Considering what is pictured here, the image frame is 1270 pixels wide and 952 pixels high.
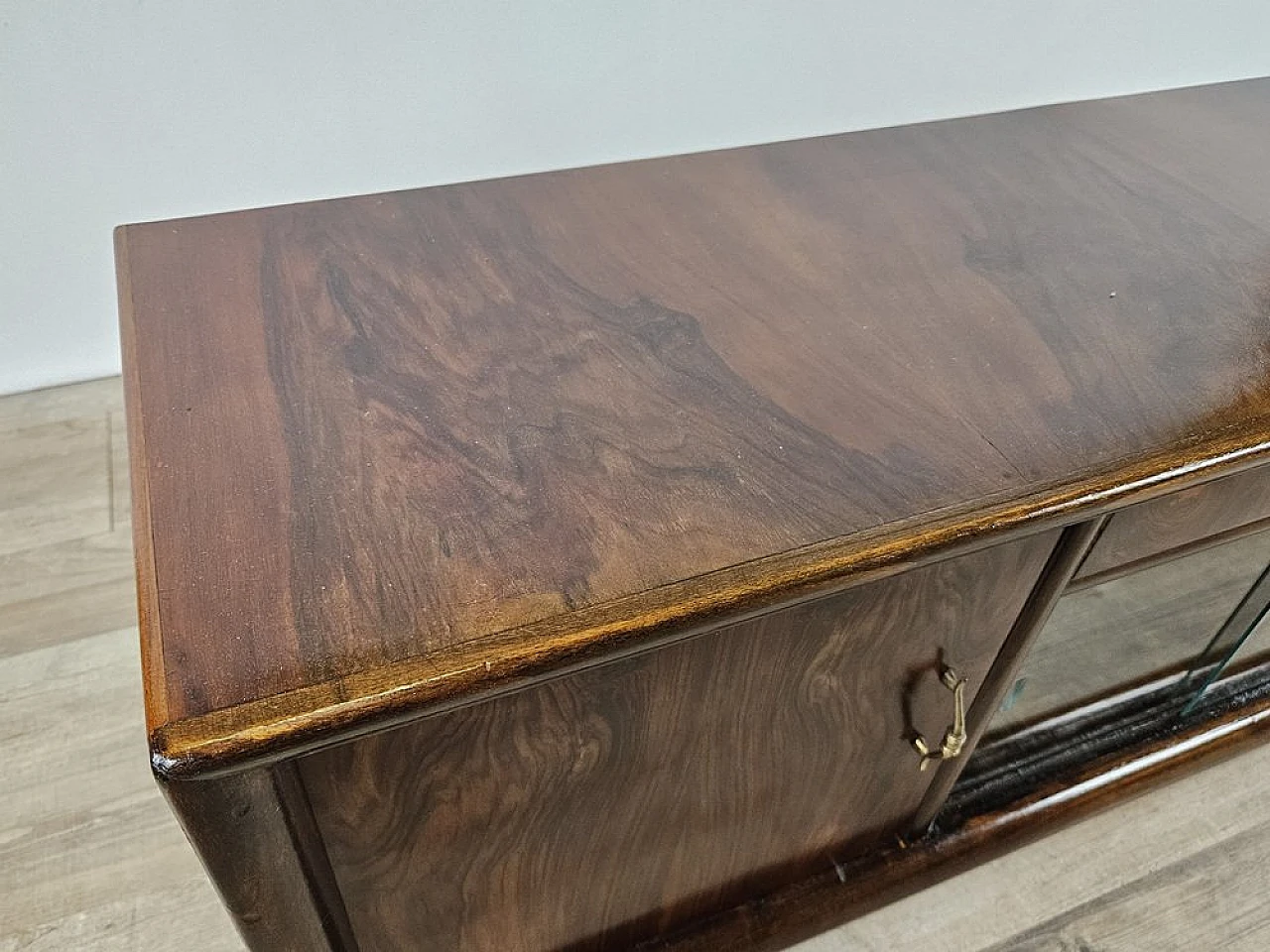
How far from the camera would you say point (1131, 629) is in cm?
71

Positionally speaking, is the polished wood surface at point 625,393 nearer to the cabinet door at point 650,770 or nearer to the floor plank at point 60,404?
the cabinet door at point 650,770

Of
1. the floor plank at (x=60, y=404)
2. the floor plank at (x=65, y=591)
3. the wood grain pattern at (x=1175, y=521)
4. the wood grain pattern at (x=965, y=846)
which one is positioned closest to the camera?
the wood grain pattern at (x=1175, y=521)

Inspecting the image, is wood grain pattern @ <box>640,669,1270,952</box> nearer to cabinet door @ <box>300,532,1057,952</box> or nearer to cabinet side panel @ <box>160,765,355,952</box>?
cabinet door @ <box>300,532,1057,952</box>

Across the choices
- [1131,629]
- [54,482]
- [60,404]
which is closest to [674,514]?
[1131,629]

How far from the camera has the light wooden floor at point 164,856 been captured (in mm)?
769

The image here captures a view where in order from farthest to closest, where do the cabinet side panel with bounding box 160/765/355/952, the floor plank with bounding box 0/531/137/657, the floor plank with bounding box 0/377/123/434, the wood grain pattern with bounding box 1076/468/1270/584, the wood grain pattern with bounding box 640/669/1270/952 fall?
the floor plank with bounding box 0/377/123/434
the floor plank with bounding box 0/531/137/657
the wood grain pattern with bounding box 640/669/1270/952
the wood grain pattern with bounding box 1076/468/1270/584
the cabinet side panel with bounding box 160/765/355/952

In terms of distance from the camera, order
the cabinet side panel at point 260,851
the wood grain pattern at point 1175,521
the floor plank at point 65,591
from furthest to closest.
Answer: the floor plank at point 65,591 → the wood grain pattern at point 1175,521 → the cabinet side panel at point 260,851

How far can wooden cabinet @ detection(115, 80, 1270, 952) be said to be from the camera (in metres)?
0.42

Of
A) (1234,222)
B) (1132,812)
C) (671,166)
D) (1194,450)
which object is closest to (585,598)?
(1194,450)

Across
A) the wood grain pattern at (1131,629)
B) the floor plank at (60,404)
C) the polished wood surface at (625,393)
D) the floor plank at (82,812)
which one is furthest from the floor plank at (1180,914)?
the floor plank at (60,404)

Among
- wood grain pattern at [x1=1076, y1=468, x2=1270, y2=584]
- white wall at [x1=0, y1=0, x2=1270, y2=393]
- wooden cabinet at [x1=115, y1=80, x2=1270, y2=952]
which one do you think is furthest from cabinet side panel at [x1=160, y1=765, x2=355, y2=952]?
white wall at [x1=0, y1=0, x2=1270, y2=393]

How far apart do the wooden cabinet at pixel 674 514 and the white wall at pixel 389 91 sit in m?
0.46

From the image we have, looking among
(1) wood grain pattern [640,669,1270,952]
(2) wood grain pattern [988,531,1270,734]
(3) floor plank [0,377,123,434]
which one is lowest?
(1) wood grain pattern [640,669,1270,952]

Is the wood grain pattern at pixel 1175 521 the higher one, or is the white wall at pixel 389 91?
the white wall at pixel 389 91
